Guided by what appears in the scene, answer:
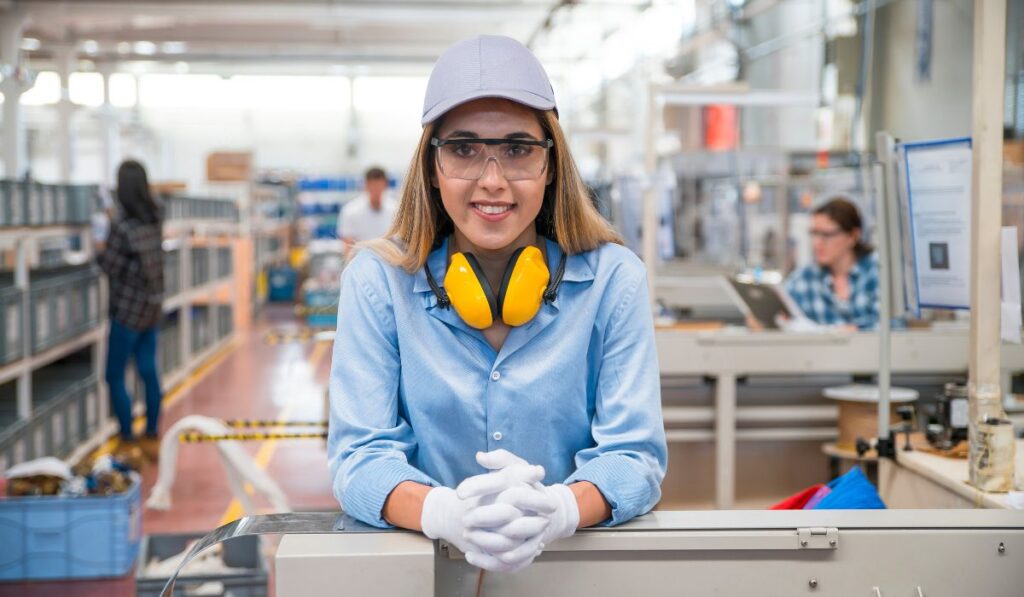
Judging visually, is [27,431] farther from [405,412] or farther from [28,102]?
[28,102]

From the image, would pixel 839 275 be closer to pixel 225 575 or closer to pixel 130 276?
pixel 225 575

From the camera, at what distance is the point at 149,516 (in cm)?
542

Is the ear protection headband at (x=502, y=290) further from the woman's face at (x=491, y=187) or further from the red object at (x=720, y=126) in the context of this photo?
the red object at (x=720, y=126)

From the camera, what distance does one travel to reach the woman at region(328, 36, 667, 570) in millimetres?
1616

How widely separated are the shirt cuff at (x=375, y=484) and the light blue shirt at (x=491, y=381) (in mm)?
20

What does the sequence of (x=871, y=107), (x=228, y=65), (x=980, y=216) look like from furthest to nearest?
(x=228, y=65) < (x=871, y=107) < (x=980, y=216)

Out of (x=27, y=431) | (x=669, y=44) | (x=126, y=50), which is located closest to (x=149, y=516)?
(x=27, y=431)

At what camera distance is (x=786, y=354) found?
14.6 feet

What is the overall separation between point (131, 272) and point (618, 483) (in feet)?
17.7

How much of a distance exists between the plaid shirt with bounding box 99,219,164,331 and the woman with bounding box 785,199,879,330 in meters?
3.83

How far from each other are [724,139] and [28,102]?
13.7 meters

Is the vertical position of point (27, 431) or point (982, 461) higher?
point (982, 461)

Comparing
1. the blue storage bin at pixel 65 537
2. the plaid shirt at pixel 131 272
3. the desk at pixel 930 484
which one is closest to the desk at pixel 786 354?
the desk at pixel 930 484

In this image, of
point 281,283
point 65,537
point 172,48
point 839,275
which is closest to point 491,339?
point 65,537
